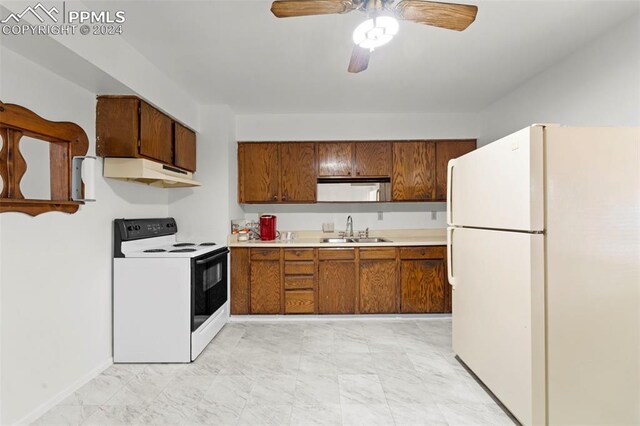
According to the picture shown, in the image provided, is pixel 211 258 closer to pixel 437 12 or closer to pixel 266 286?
pixel 266 286

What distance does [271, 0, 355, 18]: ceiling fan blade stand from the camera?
1407 mm

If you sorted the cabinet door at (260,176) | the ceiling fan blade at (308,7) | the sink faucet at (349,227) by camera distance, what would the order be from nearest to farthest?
the ceiling fan blade at (308,7) → the cabinet door at (260,176) → the sink faucet at (349,227)

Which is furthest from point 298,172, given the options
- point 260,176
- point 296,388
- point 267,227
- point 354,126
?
point 296,388

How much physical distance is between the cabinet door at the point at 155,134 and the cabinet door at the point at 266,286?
4.75 ft

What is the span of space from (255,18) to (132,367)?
271 cm

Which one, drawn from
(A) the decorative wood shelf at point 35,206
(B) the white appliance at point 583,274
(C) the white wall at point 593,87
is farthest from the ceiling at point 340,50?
(A) the decorative wood shelf at point 35,206

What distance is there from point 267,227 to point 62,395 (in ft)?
7.62

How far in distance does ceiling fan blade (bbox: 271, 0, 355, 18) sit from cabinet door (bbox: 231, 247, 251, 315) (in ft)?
8.41

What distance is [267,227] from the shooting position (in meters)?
3.85

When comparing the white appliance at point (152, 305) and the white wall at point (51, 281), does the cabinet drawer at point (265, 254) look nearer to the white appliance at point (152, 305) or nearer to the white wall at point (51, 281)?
the white appliance at point (152, 305)

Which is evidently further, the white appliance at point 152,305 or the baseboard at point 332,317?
the baseboard at point 332,317

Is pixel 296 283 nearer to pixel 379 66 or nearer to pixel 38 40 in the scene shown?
pixel 379 66

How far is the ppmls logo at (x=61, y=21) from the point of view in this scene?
1540mm

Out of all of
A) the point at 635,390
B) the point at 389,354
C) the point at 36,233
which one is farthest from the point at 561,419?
the point at 36,233
